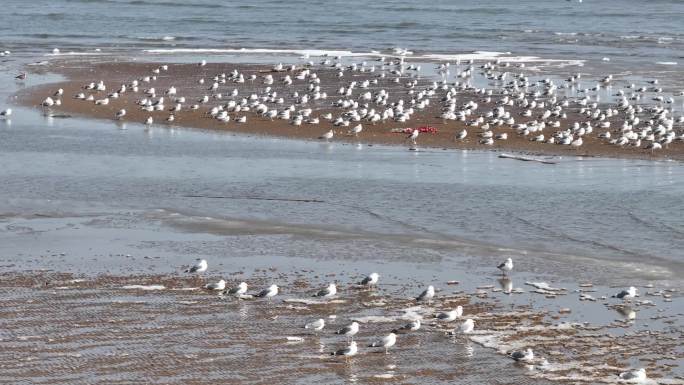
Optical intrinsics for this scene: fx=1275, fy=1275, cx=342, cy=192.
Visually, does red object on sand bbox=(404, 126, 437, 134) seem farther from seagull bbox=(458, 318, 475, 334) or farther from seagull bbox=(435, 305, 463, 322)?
seagull bbox=(458, 318, 475, 334)

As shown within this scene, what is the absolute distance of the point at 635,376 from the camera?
43.5 ft

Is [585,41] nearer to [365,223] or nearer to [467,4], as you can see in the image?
[467,4]

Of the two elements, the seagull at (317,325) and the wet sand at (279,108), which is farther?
the wet sand at (279,108)

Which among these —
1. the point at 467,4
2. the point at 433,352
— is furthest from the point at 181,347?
the point at 467,4

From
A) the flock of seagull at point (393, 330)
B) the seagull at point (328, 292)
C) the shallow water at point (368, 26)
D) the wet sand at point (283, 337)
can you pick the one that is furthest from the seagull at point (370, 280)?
the shallow water at point (368, 26)

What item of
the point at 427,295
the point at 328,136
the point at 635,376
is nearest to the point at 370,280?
the point at 427,295

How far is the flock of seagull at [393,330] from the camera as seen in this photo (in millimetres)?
13984

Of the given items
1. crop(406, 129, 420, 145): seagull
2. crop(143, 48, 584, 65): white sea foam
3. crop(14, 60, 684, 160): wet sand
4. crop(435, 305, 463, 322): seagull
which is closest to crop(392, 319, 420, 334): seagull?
crop(435, 305, 463, 322): seagull

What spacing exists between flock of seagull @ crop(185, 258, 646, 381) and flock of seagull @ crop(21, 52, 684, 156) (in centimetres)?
1362

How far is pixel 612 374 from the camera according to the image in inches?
533

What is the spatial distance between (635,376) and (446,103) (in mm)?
23767

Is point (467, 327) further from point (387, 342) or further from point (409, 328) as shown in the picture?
point (387, 342)

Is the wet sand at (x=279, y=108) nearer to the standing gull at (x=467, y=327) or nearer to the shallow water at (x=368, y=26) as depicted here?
the shallow water at (x=368, y=26)

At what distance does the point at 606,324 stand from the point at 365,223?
7.00 m
